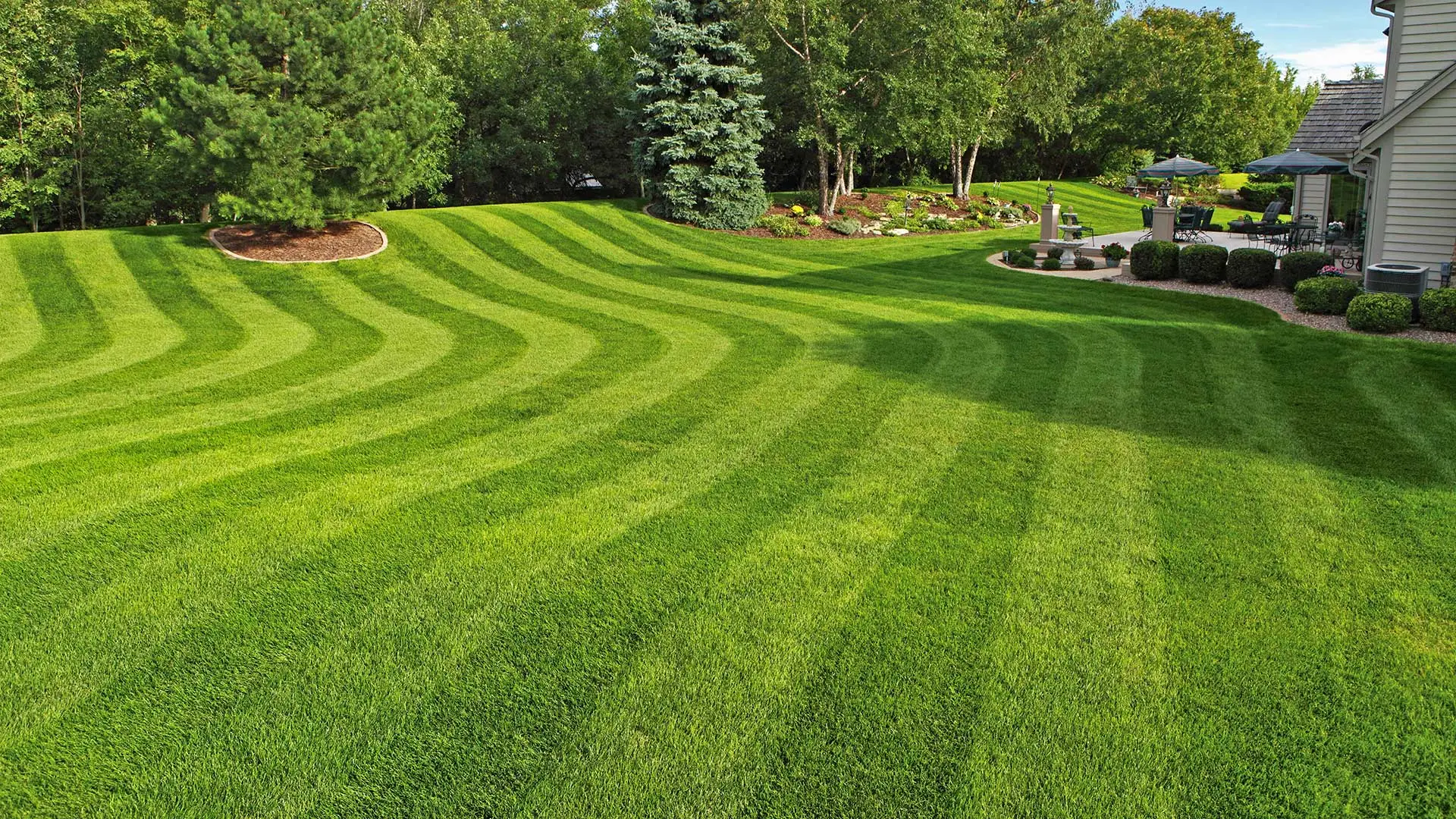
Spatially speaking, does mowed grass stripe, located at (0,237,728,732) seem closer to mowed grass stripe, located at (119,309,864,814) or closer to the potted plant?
mowed grass stripe, located at (119,309,864,814)

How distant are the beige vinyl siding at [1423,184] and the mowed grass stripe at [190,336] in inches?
678

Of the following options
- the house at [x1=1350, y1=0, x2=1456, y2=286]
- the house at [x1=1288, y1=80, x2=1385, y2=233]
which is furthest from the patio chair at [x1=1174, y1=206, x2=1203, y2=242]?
the house at [x1=1350, y1=0, x2=1456, y2=286]

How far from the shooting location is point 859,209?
104 feet

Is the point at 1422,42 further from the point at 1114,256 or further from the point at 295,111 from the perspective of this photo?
the point at 295,111

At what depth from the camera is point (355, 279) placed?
19.8 m

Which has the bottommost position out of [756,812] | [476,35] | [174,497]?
[756,812]

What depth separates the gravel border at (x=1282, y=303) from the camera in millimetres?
12914

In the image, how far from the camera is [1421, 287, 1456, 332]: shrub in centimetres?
1283

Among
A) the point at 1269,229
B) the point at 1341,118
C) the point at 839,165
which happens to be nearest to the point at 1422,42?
the point at 1269,229

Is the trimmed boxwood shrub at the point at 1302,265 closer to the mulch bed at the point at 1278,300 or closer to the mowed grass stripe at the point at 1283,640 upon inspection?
the mulch bed at the point at 1278,300

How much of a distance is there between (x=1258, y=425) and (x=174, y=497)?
30.0 feet

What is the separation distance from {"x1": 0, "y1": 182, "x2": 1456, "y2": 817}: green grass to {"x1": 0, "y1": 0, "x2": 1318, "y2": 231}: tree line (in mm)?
9710

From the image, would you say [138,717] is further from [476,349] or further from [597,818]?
[476,349]

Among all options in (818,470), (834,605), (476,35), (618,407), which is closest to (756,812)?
(834,605)
